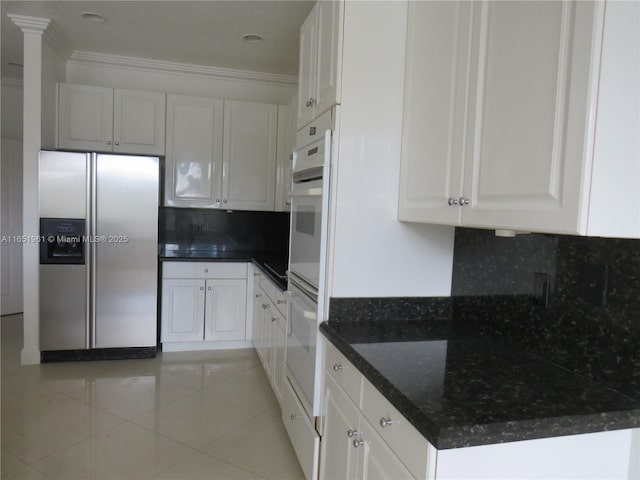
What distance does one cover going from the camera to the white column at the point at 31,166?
325 centimetres

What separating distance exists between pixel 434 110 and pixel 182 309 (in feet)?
9.61

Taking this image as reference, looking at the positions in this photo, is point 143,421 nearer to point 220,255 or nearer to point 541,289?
point 220,255

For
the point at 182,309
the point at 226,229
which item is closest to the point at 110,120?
the point at 226,229

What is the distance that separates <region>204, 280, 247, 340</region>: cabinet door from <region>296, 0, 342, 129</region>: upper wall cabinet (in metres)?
1.96

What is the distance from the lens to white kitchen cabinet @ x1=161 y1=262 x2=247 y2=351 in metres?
3.79

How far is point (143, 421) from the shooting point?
2.70m

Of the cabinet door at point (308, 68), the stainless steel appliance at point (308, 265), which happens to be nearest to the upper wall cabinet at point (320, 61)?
the cabinet door at point (308, 68)

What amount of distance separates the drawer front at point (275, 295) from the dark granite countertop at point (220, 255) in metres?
0.09

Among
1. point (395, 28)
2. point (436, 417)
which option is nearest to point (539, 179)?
point (436, 417)

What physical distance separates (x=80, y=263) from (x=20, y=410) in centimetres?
112

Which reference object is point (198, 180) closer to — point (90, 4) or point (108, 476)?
point (90, 4)

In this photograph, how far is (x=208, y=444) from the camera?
8.13ft

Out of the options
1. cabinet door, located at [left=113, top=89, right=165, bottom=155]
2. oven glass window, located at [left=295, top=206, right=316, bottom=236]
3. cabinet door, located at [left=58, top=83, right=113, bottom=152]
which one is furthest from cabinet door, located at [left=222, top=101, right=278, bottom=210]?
oven glass window, located at [left=295, top=206, right=316, bottom=236]

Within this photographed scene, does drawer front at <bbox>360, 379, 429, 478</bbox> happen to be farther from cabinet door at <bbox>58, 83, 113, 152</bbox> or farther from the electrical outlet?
cabinet door at <bbox>58, 83, 113, 152</bbox>
